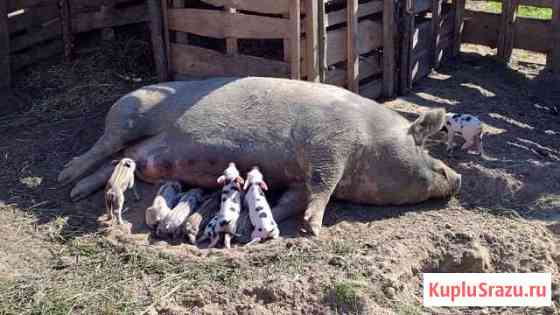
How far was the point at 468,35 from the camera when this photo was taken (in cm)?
1074

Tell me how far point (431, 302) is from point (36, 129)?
448 centimetres

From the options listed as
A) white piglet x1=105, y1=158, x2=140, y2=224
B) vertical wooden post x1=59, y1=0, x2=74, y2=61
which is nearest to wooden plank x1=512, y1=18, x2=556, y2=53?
vertical wooden post x1=59, y1=0, x2=74, y2=61

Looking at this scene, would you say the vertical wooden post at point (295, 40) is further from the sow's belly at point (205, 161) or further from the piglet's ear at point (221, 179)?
the piglet's ear at point (221, 179)

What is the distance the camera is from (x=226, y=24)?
24.1ft

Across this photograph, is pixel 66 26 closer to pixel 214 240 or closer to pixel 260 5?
pixel 260 5

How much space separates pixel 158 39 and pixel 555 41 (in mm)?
5332

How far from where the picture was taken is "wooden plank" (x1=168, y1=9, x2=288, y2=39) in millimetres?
7102

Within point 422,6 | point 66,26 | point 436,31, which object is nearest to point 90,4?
point 66,26

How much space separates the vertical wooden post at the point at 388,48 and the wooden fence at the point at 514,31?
7.72 feet

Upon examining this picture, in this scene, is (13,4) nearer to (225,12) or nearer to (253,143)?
(225,12)

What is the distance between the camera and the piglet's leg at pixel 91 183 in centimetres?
625

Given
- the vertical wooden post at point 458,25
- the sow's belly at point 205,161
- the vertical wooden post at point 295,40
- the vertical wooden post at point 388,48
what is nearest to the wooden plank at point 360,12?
the vertical wooden post at point 388,48

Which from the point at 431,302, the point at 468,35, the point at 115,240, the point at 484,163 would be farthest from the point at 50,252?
the point at 468,35

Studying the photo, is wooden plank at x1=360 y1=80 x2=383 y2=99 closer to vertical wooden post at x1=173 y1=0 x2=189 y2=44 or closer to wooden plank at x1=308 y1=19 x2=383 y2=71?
wooden plank at x1=308 y1=19 x2=383 y2=71
